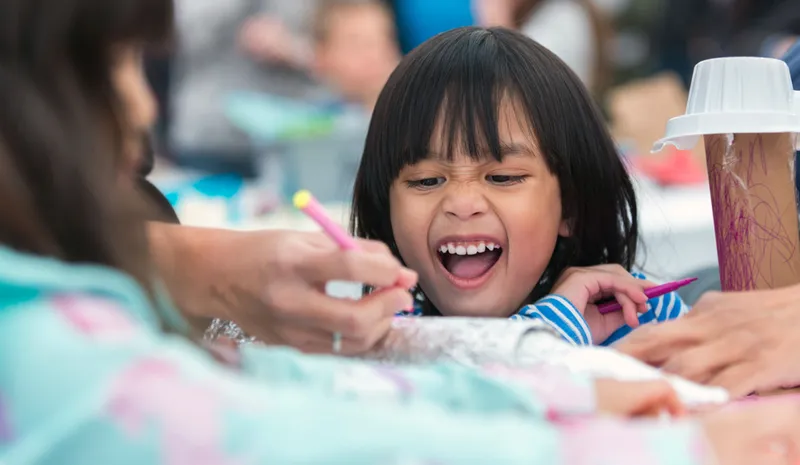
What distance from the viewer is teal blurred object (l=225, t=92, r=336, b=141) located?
2896mm

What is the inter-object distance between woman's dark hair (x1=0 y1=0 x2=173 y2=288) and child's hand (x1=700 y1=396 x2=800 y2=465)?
16.2 inches

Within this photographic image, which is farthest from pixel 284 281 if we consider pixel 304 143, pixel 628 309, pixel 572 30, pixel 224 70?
pixel 224 70

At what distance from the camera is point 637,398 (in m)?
0.73

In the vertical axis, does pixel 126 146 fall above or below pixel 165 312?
above

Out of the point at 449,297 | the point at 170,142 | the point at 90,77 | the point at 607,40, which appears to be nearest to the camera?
the point at 90,77

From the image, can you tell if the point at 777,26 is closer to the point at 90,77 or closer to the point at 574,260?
the point at 574,260

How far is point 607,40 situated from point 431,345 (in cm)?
231

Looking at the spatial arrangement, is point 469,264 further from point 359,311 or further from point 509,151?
point 359,311

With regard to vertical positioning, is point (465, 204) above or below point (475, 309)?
above

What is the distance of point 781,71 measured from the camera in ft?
3.24

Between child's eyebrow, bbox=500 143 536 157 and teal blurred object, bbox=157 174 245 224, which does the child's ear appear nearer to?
child's eyebrow, bbox=500 143 536 157

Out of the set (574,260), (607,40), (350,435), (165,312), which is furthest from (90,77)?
(607,40)

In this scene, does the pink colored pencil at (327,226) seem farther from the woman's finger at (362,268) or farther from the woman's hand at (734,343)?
the woman's hand at (734,343)

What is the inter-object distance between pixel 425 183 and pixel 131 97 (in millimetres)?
566
